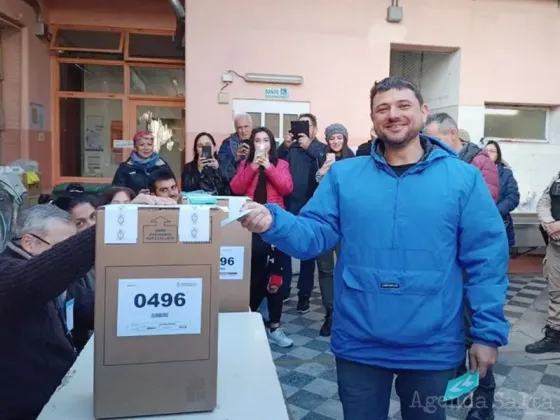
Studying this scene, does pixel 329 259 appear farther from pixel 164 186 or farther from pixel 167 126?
pixel 167 126

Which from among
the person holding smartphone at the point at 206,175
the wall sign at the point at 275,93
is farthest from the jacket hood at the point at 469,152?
the wall sign at the point at 275,93

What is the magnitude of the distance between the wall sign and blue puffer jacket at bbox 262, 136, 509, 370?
433 centimetres

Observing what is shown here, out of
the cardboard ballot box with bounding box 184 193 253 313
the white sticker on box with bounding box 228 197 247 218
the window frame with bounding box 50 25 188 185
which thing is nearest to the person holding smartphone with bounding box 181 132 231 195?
the cardboard ballot box with bounding box 184 193 253 313

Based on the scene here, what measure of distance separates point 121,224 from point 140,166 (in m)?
2.87

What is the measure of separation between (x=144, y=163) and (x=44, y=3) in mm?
4209

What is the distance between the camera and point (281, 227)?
1.60 metres

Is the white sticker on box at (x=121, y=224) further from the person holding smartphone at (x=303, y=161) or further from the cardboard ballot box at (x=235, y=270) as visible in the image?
the person holding smartphone at (x=303, y=161)

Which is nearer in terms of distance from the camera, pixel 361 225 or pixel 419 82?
pixel 361 225

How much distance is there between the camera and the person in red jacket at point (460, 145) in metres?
2.73

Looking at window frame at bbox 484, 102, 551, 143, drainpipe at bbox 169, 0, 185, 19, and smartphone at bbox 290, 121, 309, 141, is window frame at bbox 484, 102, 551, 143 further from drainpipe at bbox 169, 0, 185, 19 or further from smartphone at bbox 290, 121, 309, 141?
drainpipe at bbox 169, 0, 185, 19

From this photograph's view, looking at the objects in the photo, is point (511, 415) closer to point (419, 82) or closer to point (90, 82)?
point (419, 82)

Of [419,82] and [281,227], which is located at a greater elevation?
[419,82]

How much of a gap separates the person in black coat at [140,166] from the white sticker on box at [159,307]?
264cm

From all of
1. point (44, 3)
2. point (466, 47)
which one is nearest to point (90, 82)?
point (44, 3)
